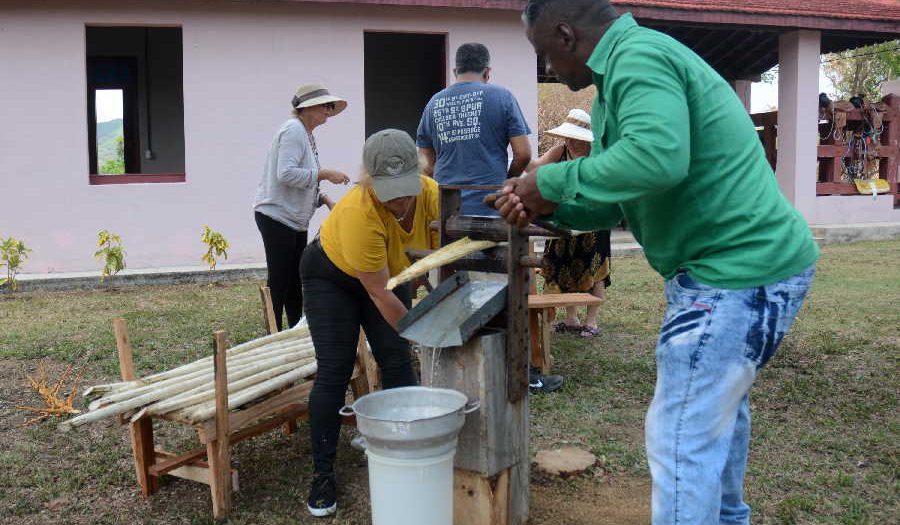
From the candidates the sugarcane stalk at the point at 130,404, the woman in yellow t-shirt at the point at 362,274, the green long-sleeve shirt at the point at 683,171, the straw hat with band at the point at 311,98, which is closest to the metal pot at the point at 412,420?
the woman in yellow t-shirt at the point at 362,274

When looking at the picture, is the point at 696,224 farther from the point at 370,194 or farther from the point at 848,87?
the point at 848,87

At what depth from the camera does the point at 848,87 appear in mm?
34250

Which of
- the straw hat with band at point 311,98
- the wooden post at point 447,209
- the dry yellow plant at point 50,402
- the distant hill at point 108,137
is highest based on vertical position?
the distant hill at point 108,137

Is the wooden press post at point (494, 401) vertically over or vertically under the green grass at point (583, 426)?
over

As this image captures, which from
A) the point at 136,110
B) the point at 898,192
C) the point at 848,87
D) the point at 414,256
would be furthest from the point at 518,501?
the point at 848,87

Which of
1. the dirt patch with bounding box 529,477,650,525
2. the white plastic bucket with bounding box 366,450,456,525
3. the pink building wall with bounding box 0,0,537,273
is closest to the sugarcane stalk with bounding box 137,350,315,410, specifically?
the white plastic bucket with bounding box 366,450,456,525

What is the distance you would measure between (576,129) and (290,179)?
6.21 ft

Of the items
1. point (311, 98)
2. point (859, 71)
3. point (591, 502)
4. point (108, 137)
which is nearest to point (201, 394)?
point (591, 502)

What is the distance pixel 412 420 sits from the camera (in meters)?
2.72

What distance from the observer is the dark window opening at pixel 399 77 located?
15.1m

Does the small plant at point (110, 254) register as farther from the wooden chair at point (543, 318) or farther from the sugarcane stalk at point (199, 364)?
the wooden chair at point (543, 318)

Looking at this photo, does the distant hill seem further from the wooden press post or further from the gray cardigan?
the wooden press post

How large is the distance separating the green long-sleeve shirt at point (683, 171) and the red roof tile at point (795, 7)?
1001cm

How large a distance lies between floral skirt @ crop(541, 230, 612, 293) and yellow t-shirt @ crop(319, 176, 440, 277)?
8.81ft
